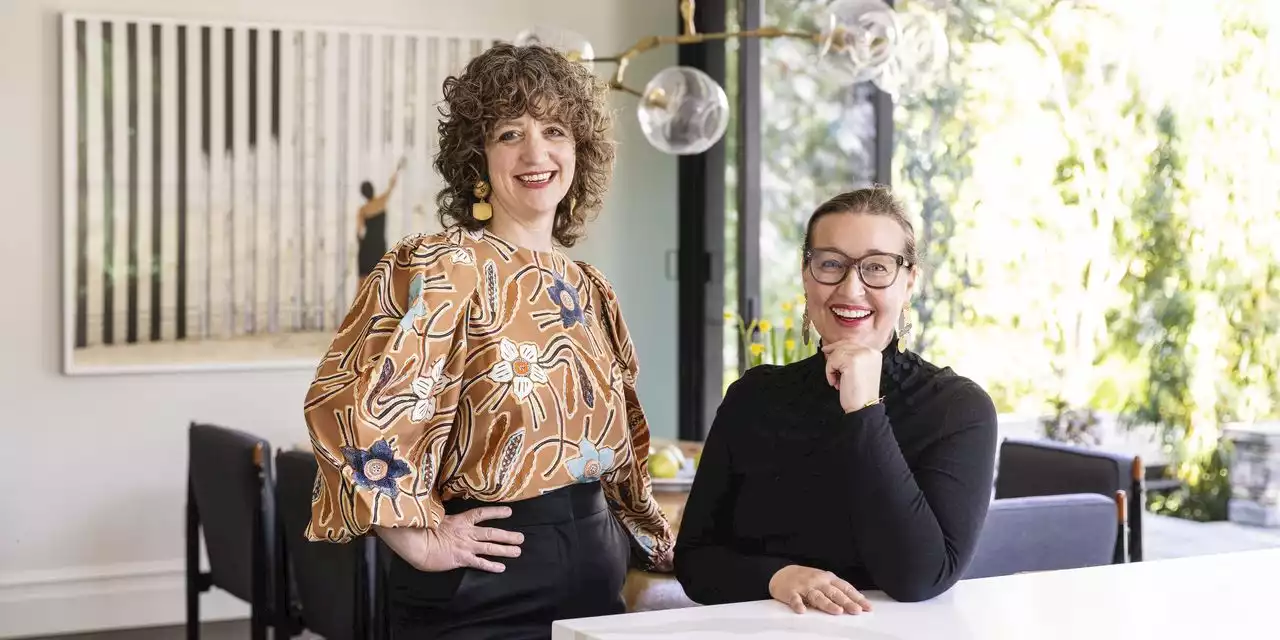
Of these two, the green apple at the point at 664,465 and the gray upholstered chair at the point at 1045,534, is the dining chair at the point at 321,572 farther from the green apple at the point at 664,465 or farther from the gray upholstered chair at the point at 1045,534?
the gray upholstered chair at the point at 1045,534

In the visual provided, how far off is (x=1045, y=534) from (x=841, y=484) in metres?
1.24

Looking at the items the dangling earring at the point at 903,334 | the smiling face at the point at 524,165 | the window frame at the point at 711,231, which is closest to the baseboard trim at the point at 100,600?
the window frame at the point at 711,231

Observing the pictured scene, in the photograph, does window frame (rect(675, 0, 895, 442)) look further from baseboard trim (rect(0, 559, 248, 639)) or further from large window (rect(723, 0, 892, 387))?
baseboard trim (rect(0, 559, 248, 639))

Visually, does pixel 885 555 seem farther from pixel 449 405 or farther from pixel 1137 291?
pixel 1137 291

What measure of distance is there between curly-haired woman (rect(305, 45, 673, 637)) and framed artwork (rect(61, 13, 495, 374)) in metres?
3.16

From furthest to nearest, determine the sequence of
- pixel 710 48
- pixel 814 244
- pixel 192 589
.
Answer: pixel 710 48, pixel 192 589, pixel 814 244

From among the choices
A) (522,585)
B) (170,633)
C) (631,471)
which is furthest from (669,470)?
(170,633)

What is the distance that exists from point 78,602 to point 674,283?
2505mm

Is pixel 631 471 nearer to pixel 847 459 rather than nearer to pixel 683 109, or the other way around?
pixel 847 459

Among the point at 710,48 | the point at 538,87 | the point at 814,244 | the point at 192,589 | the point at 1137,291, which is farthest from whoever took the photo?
the point at 710,48

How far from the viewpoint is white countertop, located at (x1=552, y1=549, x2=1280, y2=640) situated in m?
1.38

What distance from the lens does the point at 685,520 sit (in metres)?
1.83

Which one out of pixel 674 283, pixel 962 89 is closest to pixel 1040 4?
pixel 962 89

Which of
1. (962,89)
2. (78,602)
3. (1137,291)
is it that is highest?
(962,89)
